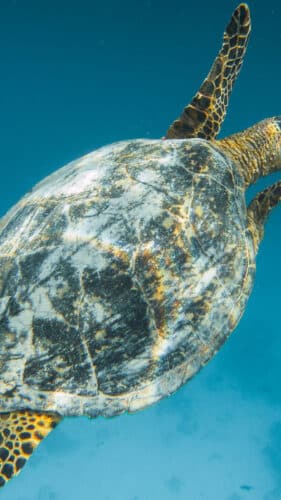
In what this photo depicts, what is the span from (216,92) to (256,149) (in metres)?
0.81

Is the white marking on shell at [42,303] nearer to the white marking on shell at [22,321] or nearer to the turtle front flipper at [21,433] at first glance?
the white marking on shell at [22,321]

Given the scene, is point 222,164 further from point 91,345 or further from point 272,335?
point 272,335

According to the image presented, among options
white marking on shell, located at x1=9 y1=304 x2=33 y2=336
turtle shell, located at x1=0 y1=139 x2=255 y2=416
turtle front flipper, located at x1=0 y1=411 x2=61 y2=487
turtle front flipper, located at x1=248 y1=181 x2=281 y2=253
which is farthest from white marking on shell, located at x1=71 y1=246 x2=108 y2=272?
turtle front flipper, located at x1=248 y1=181 x2=281 y2=253

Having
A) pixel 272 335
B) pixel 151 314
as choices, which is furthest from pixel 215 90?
pixel 272 335

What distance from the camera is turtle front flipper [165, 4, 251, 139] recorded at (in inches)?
190

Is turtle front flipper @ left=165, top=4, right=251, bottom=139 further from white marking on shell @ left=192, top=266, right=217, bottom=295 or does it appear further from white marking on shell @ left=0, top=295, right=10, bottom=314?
white marking on shell @ left=0, top=295, right=10, bottom=314

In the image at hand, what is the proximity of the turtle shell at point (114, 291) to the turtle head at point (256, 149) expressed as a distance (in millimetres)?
1230

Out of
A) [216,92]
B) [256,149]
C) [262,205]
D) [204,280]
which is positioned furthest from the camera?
[256,149]

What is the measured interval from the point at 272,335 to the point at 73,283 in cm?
1858

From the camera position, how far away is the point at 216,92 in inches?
191

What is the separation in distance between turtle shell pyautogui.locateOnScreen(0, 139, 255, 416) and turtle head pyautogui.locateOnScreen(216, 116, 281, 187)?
1230 millimetres

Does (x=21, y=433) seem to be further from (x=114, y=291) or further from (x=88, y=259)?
(x=88, y=259)

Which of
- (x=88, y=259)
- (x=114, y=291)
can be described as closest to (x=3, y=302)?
(x=88, y=259)

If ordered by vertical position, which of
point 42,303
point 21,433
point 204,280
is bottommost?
point 21,433
